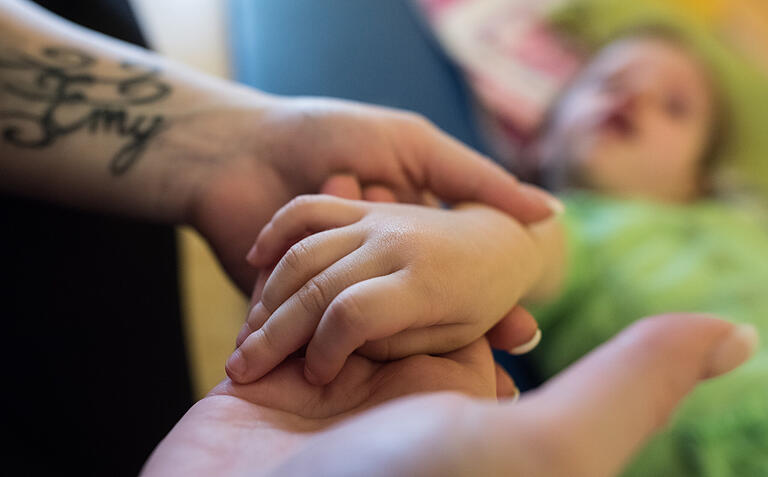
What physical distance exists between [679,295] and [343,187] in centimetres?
72

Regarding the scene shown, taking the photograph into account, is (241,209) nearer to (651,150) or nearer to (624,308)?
(624,308)

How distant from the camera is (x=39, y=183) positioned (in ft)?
2.52

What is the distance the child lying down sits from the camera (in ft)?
1.72

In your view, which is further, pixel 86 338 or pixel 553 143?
pixel 553 143

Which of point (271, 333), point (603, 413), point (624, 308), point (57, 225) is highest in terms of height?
point (603, 413)

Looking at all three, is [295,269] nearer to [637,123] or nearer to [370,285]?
[370,285]

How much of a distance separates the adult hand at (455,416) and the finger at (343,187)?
243 mm

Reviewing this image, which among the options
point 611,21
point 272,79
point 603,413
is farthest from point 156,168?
point 611,21

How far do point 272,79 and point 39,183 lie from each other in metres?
0.61

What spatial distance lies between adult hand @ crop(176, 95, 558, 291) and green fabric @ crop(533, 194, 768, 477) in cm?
33

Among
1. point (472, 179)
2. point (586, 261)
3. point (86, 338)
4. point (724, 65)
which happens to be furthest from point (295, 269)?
point (724, 65)

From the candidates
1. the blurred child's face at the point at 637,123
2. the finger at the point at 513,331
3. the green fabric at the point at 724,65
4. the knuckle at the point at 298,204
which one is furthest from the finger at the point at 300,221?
the green fabric at the point at 724,65

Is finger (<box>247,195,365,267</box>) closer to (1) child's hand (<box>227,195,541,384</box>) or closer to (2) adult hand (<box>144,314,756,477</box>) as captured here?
(1) child's hand (<box>227,195,541,384</box>)

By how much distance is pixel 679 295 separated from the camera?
108 cm
